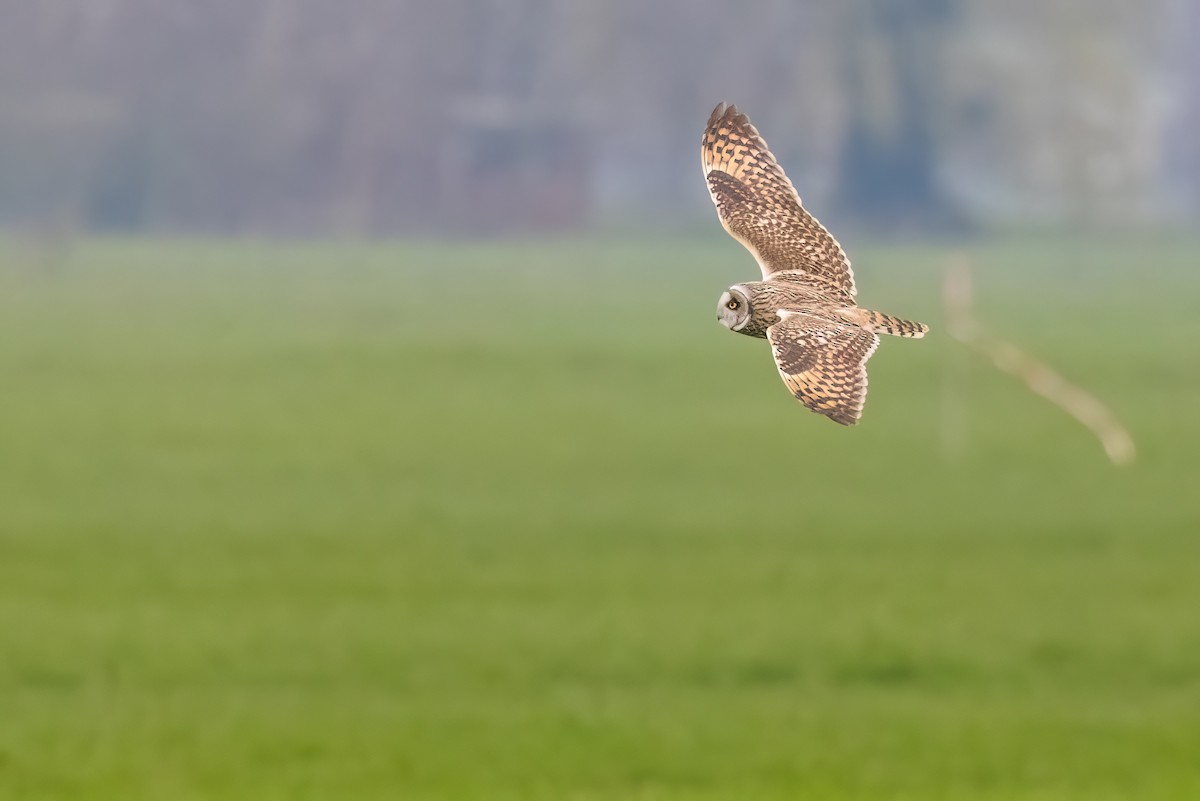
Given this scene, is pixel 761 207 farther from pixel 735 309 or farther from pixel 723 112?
pixel 735 309

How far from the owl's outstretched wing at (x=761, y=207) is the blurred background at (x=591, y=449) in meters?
0.04

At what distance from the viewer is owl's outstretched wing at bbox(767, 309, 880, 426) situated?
1969 mm

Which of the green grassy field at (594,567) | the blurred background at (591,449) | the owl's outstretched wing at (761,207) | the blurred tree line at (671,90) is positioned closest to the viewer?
the owl's outstretched wing at (761,207)

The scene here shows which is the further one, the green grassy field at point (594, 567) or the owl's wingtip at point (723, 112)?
the green grassy field at point (594, 567)

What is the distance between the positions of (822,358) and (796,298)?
0.28 feet

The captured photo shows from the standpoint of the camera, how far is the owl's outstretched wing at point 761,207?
7.04ft

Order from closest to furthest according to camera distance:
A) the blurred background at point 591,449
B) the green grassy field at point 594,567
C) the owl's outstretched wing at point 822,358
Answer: the owl's outstretched wing at point 822,358 → the blurred background at point 591,449 → the green grassy field at point 594,567

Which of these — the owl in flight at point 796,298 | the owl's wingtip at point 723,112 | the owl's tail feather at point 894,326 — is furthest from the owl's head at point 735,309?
the owl's wingtip at point 723,112

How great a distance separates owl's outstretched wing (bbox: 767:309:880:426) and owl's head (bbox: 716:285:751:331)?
5 cm

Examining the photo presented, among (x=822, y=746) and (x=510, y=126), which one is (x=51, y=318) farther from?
(x=510, y=126)

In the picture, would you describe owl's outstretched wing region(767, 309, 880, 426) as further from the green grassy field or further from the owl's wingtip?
the owl's wingtip

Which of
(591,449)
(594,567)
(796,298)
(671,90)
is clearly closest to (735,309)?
→ (796,298)

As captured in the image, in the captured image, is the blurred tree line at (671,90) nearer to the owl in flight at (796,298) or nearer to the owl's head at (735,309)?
the owl in flight at (796,298)

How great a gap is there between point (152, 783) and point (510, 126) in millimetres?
27176
